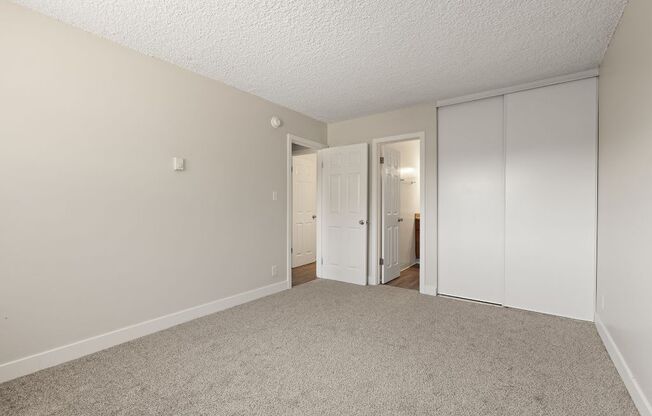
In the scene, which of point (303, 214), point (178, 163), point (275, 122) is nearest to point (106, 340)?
point (178, 163)

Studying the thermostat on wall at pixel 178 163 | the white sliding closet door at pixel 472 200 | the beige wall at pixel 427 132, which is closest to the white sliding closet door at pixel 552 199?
the white sliding closet door at pixel 472 200

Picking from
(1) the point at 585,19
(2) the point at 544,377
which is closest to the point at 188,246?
(2) the point at 544,377

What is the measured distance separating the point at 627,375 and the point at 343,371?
1719mm

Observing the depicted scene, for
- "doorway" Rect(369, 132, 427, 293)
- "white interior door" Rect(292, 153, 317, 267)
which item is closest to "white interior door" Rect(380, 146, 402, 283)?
"doorway" Rect(369, 132, 427, 293)

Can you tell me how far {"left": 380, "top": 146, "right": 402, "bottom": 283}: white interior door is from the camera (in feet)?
14.1

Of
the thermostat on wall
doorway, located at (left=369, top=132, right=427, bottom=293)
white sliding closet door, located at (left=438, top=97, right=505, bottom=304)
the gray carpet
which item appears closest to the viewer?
the gray carpet

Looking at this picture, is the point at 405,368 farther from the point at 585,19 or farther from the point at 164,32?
the point at 164,32

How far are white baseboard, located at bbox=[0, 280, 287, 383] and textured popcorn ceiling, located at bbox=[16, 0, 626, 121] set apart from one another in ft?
7.64

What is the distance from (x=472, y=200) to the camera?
3.51 m

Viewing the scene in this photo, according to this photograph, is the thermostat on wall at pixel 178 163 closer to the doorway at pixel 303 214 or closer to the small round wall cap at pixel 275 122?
the small round wall cap at pixel 275 122

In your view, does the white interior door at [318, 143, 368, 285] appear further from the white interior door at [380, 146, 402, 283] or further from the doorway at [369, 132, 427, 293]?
the white interior door at [380, 146, 402, 283]

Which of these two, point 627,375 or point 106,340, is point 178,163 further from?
point 627,375

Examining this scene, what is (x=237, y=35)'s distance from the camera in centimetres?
229

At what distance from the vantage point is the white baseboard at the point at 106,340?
1.94m
